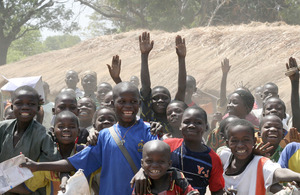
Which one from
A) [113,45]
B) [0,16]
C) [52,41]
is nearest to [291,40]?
[113,45]

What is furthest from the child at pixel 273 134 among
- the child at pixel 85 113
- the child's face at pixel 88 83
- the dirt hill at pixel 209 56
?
the dirt hill at pixel 209 56

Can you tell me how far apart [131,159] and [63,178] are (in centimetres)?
52

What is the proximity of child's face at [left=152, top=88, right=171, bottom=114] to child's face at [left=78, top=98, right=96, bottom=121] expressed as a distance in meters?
1.03

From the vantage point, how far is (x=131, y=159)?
12.1 feet

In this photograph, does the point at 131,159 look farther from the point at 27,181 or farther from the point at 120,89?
the point at 27,181

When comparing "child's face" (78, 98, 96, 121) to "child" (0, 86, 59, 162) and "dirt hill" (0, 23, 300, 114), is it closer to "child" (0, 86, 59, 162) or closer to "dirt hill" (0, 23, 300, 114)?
"child" (0, 86, 59, 162)

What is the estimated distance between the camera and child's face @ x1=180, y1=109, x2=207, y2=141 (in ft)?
12.3

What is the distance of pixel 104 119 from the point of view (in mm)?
4707

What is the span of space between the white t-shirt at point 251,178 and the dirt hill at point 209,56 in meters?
5.34

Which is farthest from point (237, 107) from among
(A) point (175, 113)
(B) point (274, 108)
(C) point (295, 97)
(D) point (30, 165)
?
(D) point (30, 165)

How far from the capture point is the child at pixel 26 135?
382cm

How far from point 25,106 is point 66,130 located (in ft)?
1.24

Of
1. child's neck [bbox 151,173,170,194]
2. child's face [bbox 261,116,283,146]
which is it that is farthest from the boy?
child's face [bbox 261,116,283,146]

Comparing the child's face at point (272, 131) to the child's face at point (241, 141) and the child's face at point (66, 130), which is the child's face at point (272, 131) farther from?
the child's face at point (66, 130)
